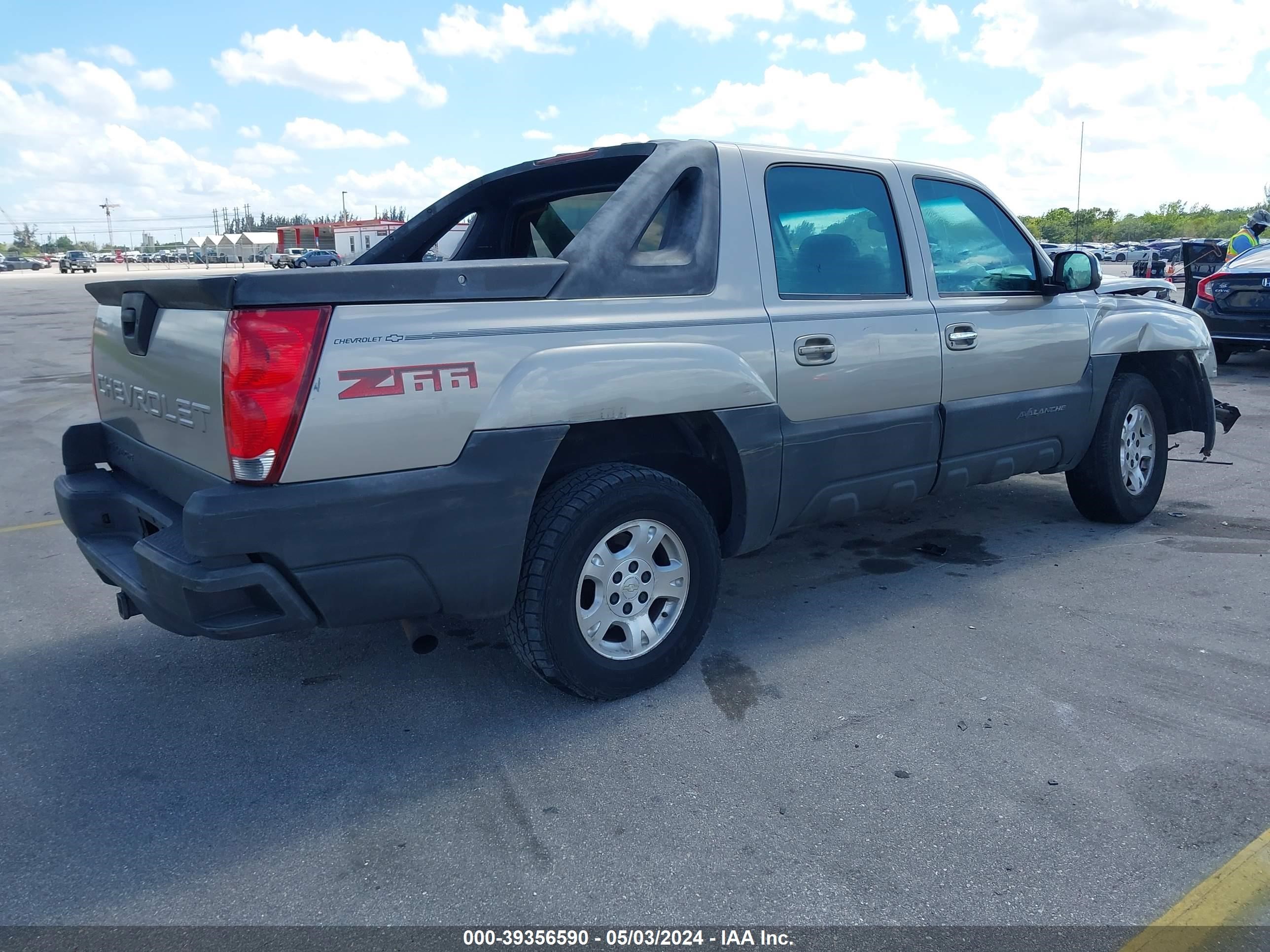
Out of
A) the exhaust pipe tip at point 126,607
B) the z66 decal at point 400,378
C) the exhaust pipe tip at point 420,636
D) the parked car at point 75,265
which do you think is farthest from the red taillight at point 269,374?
the parked car at point 75,265

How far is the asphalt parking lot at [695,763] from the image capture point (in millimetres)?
2494

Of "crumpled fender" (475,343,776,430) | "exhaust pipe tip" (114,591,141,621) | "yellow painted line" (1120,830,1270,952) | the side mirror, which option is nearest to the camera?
"yellow painted line" (1120,830,1270,952)

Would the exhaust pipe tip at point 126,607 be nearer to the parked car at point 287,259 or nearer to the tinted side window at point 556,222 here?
the tinted side window at point 556,222

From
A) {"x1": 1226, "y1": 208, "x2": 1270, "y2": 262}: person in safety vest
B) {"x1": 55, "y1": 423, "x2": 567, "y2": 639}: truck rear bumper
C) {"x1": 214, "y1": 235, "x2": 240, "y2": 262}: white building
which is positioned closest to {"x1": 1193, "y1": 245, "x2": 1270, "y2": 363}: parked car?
{"x1": 1226, "y1": 208, "x2": 1270, "y2": 262}: person in safety vest

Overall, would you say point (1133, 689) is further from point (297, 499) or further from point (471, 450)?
point (297, 499)

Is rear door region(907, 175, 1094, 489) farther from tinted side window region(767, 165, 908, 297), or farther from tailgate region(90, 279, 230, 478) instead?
tailgate region(90, 279, 230, 478)

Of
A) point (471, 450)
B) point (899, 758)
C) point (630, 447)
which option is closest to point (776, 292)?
point (630, 447)

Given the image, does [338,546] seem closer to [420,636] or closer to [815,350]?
[420,636]

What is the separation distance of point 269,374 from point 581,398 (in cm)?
96

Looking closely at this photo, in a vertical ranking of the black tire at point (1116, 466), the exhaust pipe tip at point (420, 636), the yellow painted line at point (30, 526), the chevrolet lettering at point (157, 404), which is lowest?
the yellow painted line at point (30, 526)

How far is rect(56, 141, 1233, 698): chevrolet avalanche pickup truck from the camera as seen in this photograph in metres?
2.79

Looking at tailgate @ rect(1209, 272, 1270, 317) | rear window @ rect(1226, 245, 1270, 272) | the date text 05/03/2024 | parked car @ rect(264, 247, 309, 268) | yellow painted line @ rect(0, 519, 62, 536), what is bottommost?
the date text 05/03/2024

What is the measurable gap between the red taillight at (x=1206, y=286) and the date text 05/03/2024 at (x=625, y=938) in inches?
475

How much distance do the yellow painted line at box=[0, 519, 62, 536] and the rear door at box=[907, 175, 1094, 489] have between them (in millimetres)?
5027
